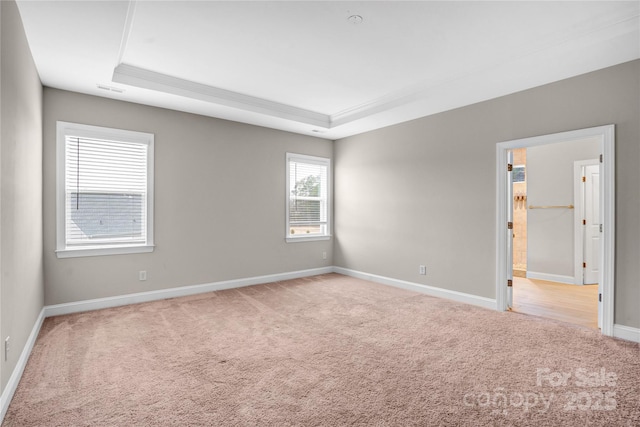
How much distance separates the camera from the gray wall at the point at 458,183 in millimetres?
3180

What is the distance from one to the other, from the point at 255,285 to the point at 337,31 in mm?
3869

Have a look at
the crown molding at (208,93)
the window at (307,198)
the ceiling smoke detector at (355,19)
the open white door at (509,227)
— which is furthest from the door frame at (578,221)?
the ceiling smoke detector at (355,19)

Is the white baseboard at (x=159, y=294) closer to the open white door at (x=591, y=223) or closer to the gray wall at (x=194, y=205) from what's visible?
the gray wall at (x=194, y=205)

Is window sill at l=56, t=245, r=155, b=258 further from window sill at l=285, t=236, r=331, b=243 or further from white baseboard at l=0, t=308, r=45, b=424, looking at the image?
window sill at l=285, t=236, r=331, b=243

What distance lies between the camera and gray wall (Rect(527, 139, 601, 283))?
568cm

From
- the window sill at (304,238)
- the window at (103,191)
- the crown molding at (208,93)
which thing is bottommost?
the window sill at (304,238)

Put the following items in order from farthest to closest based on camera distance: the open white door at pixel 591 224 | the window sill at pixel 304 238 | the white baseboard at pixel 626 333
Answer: the window sill at pixel 304 238, the open white door at pixel 591 224, the white baseboard at pixel 626 333

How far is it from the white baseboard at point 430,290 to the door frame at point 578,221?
2.52 m

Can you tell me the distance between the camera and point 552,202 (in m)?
5.93

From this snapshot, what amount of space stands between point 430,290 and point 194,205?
3.62m

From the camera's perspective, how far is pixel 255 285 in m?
5.39

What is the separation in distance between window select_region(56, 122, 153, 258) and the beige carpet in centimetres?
85

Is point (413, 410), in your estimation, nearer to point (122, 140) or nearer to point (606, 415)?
point (606, 415)

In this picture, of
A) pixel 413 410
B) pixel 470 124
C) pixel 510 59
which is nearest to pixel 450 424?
pixel 413 410
